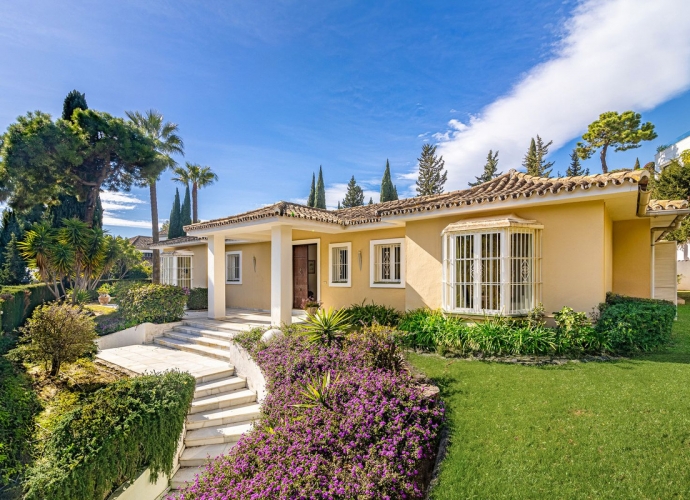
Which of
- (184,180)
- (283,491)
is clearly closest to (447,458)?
(283,491)

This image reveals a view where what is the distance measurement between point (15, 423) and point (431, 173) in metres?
41.2

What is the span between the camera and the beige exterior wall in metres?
10.6

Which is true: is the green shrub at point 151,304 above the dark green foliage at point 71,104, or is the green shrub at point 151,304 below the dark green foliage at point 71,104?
below

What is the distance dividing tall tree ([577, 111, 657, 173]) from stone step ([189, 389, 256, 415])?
41076mm

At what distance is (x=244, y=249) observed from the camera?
16.9 metres

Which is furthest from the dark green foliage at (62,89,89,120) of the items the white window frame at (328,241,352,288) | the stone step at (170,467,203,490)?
the stone step at (170,467,203,490)

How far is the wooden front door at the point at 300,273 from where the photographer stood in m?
14.9

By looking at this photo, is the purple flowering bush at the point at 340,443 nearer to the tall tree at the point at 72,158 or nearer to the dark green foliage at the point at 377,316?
the dark green foliage at the point at 377,316

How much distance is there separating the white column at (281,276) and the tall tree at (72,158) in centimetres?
1943

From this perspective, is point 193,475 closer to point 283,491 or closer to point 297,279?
point 283,491

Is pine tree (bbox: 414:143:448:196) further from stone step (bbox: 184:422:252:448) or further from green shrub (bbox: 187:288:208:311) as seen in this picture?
stone step (bbox: 184:422:252:448)

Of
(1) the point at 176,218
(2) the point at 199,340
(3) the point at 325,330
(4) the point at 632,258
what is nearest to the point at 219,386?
(3) the point at 325,330

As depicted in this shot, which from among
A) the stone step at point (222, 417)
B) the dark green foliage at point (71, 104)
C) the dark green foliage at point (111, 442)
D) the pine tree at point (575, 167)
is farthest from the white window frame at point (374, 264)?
the pine tree at point (575, 167)

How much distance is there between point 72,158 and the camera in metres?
21.5
